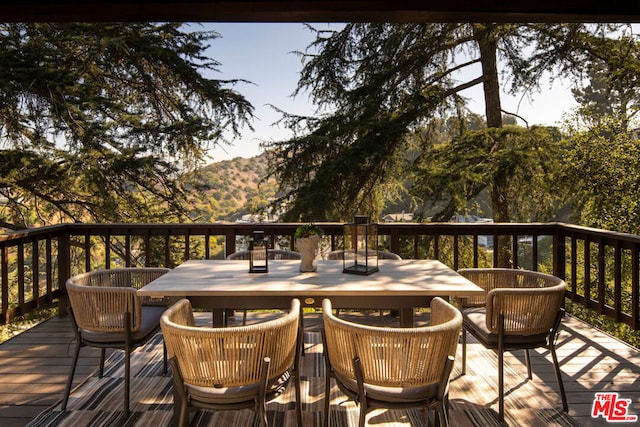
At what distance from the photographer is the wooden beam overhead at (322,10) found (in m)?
2.86

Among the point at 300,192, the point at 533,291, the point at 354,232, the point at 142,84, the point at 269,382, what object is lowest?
the point at 269,382

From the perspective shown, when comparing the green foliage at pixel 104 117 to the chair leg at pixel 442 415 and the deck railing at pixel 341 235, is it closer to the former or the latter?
the deck railing at pixel 341 235

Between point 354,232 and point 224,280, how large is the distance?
2.83ft

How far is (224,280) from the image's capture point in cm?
279

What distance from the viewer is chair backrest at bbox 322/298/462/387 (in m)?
1.84

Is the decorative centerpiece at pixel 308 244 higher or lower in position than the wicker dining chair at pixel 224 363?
higher

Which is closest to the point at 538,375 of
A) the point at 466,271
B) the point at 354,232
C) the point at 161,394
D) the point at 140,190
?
the point at 466,271

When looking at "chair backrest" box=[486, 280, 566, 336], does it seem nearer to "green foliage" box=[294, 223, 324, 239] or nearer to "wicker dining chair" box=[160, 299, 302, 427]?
"green foliage" box=[294, 223, 324, 239]

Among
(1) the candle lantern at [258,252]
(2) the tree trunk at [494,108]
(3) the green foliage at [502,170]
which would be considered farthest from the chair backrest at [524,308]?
(2) the tree trunk at [494,108]

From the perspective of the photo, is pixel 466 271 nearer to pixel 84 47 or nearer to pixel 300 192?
pixel 300 192

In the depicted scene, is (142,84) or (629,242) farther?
(142,84)

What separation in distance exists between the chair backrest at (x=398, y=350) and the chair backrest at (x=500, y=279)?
1.32m

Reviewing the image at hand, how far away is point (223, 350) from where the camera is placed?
189 centimetres

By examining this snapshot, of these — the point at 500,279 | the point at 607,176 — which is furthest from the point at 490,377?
the point at 607,176
